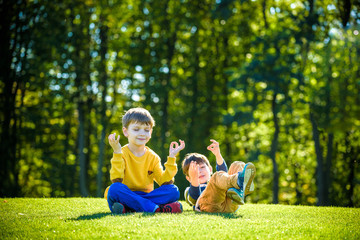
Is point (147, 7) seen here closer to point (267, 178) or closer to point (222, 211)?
point (267, 178)

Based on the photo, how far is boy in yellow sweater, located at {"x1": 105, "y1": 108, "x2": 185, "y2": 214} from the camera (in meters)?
6.19

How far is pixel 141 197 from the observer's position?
20.4 ft

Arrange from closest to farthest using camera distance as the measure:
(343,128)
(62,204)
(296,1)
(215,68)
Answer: (343,128)
(62,204)
(296,1)
(215,68)

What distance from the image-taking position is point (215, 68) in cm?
2216

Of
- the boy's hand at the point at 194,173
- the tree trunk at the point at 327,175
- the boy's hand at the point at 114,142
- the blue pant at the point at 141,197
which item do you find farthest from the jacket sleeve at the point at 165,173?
the tree trunk at the point at 327,175

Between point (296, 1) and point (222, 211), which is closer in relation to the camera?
point (222, 211)

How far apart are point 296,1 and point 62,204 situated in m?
15.9

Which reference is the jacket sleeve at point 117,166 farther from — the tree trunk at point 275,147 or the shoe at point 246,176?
the tree trunk at point 275,147

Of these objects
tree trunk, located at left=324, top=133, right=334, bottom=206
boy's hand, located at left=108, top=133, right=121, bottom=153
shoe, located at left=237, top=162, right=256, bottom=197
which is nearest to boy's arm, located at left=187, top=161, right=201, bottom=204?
shoe, located at left=237, top=162, right=256, bottom=197

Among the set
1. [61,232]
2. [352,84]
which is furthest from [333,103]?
[61,232]

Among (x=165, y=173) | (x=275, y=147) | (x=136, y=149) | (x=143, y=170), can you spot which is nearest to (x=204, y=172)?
(x=165, y=173)

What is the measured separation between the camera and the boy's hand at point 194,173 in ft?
21.4

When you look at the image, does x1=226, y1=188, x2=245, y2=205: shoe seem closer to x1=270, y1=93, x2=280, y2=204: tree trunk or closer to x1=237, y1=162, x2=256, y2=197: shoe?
x1=237, y1=162, x2=256, y2=197: shoe

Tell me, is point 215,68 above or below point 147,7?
below
